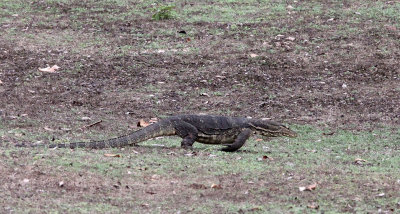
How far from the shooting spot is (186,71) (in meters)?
10.6

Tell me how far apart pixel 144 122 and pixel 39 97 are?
1.76 metres

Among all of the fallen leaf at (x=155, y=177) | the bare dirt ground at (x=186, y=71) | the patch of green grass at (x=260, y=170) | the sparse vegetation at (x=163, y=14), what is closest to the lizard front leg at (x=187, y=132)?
the patch of green grass at (x=260, y=170)

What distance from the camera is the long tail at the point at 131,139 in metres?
6.70

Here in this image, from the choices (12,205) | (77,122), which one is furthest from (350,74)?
(12,205)

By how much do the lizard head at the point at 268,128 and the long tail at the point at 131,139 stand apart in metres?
0.87

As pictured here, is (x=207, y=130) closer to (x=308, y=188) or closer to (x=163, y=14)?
(x=308, y=188)

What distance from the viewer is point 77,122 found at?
27.5ft

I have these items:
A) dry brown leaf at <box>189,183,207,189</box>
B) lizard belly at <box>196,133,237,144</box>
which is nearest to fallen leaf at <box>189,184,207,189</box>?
dry brown leaf at <box>189,183,207,189</box>

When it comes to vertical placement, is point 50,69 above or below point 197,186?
below

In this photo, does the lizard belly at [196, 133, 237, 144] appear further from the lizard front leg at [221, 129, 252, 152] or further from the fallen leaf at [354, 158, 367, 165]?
the fallen leaf at [354, 158, 367, 165]

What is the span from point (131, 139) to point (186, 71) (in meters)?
3.80

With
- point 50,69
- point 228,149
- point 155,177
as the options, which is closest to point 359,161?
point 228,149

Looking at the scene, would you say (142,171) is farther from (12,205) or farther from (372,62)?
(372,62)

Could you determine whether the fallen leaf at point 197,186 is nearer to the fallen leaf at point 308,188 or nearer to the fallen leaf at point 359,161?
the fallen leaf at point 308,188
